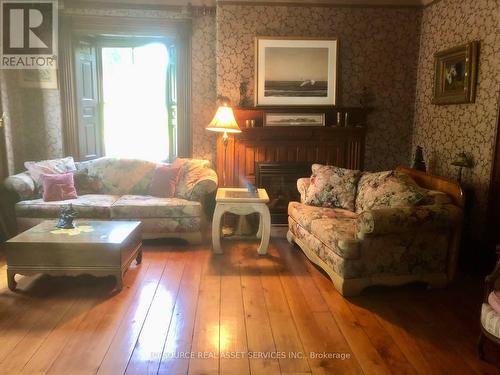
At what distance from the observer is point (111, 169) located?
16.6ft

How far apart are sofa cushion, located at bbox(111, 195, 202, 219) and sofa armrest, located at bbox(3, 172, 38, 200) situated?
96 centimetres

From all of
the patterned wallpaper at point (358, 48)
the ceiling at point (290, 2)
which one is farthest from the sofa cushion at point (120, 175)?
the ceiling at point (290, 2)

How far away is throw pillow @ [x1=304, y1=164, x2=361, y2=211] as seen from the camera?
4234mm

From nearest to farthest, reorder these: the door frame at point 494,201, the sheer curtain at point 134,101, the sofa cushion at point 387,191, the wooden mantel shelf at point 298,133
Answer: the sofa cushion at point 387,191
the door frame at point 494,201
the wooden mantel shelf at point 298,133
the sheer curtain at point 134,101

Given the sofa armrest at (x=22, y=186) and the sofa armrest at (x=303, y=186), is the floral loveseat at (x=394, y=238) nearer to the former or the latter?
the sofa armrest at (x=303, y=186)

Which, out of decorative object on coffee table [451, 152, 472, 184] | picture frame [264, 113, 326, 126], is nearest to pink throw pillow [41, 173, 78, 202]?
picture frame [264, 113, 326, 126]

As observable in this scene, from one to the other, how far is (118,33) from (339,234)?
12.5 feet

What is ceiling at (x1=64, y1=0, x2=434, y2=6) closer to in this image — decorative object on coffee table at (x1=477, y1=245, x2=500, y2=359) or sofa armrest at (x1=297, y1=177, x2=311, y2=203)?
sofa armrest at (x1=297, y1=177, x2=311, y2=203)

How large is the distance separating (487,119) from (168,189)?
130 inches

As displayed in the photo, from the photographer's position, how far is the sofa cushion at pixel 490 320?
222 centimetres

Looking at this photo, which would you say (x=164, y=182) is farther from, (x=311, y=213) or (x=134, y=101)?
(x=134, y=101)

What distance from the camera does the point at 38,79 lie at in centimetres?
521

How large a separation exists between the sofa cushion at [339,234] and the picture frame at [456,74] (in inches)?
68.5

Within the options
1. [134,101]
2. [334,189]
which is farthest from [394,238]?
[134,101]
